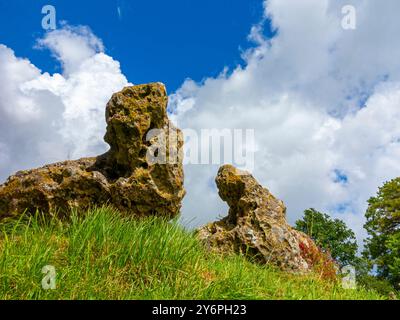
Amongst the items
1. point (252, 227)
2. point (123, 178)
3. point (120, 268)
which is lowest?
point (120, 268)

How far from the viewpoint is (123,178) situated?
984 centimetres

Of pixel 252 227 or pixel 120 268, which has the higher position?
pixel 252 227

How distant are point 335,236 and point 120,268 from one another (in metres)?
25.1

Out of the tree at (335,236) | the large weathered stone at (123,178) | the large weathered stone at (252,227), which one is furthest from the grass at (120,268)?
the tree at (335,236)

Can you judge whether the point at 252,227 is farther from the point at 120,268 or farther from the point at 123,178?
the point at 120,268

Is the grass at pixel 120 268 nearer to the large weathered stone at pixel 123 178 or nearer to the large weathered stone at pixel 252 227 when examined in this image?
the large weathered stone at pixel 123 178

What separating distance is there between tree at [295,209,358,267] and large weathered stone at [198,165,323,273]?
58.6ft

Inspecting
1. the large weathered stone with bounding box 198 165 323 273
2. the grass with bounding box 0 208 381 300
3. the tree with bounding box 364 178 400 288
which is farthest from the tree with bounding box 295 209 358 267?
the grass with bounding box 0 208 381 300

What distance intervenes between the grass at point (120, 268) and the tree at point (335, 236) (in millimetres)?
21902

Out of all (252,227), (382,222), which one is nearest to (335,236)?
(382,222)

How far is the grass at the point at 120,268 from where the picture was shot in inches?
247

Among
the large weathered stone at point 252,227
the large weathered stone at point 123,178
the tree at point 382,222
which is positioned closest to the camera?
the large weathered stone at point 123,178
